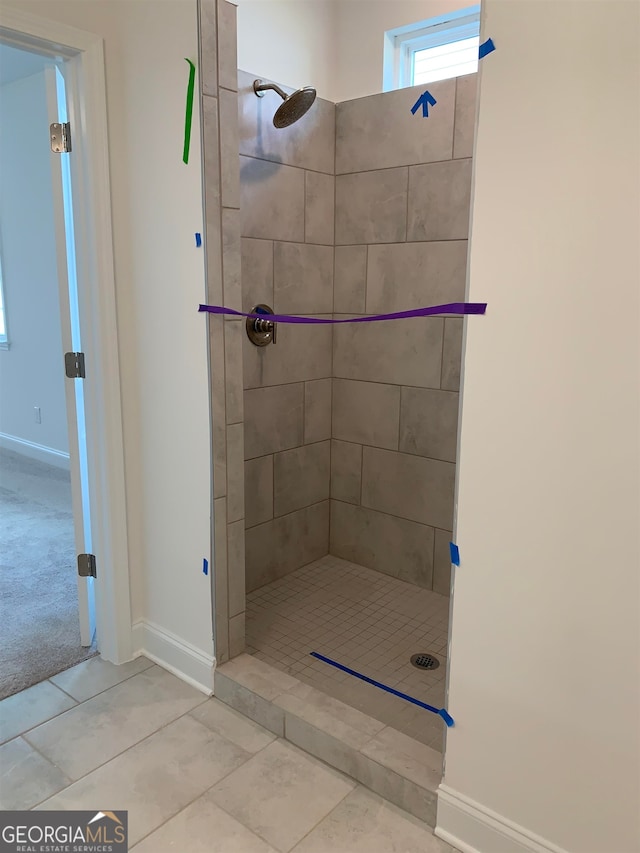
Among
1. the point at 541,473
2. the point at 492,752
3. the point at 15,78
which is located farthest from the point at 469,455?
the point at 15,78

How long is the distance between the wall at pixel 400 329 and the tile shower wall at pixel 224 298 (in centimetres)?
95

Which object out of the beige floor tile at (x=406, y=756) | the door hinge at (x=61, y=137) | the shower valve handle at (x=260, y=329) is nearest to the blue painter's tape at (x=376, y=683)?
the beige floor tile at (x=406, y=756)

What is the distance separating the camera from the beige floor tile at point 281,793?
5.66 feet

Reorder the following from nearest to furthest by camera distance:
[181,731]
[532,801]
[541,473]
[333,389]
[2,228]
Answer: [541,473], [532,801], [181,731], [333,389], [2,228]

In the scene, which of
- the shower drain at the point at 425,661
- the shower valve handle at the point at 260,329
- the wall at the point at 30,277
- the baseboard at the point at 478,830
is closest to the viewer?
the baseboard at the point at 478,830

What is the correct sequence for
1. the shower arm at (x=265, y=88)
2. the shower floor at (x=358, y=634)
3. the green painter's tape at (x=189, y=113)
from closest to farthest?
the green painter's tape at (x=189, y=113) → the shower floor at (x=358, y=634) → the shower arm at (x=265, y=88)

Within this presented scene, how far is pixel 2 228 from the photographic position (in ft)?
15.9

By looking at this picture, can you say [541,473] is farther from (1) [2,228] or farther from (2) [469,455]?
(1) [2,228]

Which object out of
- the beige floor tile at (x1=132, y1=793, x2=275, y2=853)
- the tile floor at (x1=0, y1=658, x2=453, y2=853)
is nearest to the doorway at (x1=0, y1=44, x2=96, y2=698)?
the tile floor at (x1=0, y1=658, x2=453, y2=853)

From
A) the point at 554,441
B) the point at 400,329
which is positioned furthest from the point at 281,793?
the point at 400,329

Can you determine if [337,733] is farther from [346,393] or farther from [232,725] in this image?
[346,393]

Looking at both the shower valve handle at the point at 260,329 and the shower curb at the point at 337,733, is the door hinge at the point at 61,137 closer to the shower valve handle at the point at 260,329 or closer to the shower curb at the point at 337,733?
the shower valve handle at the point at 260,329

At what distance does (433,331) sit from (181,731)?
1790 mm

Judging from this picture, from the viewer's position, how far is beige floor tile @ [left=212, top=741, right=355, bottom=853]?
173cm
